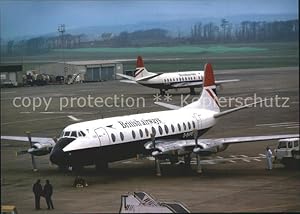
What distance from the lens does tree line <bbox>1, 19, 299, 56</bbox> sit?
57.8ft

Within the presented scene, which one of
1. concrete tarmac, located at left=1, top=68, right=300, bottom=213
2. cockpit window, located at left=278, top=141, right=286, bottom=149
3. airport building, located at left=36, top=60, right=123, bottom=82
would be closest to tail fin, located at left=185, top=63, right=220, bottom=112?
concrete tarmac, located at left=1, top=68, right=300, bottom=213

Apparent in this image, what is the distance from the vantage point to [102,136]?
22.2 m

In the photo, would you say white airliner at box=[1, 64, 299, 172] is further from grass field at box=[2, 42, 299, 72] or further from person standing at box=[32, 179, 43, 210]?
person standing at box=[32, 179, 43, 210]

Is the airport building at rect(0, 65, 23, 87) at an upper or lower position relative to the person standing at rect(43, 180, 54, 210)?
upper

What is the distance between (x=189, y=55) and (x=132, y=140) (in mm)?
4241

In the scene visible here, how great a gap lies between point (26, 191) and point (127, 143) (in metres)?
4.56

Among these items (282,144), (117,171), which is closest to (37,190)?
(117,171)

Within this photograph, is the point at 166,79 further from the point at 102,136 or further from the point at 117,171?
the point at 102,136

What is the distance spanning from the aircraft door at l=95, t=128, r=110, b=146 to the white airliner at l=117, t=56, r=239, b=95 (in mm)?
2974

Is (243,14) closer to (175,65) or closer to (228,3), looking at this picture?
(228,3)

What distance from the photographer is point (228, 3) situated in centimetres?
2475

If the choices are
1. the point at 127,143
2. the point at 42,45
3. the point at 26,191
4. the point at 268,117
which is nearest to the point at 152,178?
the point at 127,143

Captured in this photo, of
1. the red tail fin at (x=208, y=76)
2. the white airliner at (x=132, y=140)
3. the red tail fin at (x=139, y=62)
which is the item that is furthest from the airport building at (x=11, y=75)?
the red tail fin at (x=208, y=76)

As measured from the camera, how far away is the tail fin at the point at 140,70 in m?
24.5
